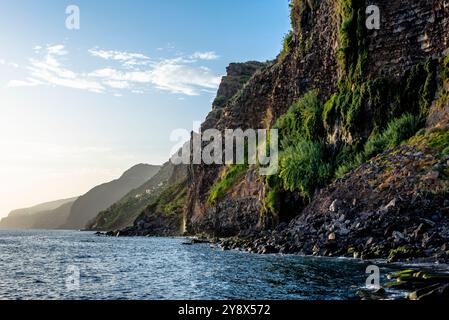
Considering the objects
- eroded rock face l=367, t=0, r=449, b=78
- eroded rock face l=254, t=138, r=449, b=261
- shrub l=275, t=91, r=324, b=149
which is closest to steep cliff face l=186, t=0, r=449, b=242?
eroded rock face l=367, t=0, r=449, b=78

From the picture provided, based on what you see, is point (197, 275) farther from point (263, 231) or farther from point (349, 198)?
point (263, 231)

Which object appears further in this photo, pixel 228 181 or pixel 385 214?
pixel 228 181

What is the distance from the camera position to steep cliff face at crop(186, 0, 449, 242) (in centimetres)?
4953

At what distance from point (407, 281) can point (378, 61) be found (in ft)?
123

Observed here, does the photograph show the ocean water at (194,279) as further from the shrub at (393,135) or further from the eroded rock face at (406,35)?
the eroded rock face at (406,35)

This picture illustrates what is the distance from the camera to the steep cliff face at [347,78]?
49.5 m

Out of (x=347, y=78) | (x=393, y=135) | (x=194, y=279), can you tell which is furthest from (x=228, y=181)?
(x=194, y=279)

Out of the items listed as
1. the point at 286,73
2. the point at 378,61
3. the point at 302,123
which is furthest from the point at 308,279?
the point at 286,73

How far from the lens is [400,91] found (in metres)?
50.8

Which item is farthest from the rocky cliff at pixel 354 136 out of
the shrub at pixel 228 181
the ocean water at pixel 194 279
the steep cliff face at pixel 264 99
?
the ocean water at pixel 194 279

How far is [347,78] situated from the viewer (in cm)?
5841

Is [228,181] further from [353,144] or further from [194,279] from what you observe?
[194,279]

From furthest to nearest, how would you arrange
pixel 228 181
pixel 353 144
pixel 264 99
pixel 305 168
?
pixel 264 99 < pixel 228 181 < pixel 305 168 < pixel 353 144

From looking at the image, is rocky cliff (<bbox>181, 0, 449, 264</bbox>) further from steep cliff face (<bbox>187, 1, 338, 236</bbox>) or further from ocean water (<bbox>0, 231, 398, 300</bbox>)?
ocean water (<bbox>0, 231, 398, 300</bbox>)
